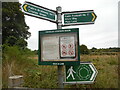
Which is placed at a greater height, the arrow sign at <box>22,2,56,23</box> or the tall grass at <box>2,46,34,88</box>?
the arrow sign at <box>22,2,56,23</box>

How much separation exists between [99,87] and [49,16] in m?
2.39

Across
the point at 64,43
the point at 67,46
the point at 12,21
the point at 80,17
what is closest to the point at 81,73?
the point at 67,46

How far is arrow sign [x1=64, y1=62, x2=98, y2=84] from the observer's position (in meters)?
2.81

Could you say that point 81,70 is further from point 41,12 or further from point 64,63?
point 41,12

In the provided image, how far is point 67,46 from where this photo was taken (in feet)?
9.16

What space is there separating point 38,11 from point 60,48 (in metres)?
1.11

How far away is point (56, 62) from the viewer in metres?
2.78

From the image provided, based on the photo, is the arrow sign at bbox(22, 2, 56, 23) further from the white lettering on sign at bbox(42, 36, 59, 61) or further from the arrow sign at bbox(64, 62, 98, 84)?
the arrow sign at bbox(64, 62, 98, 84)

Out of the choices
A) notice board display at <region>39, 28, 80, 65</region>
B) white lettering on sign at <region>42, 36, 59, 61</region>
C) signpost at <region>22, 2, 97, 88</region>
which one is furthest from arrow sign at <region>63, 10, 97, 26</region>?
white lettering on sign at <region>42, 36, 59, 61</region>

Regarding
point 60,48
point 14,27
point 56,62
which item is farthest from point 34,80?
point 14,27

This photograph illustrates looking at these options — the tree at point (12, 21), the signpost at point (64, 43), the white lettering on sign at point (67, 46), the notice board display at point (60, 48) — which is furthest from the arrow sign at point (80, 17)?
the tree at point (12, 21)

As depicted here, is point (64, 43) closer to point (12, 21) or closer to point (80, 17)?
point (80, 17)

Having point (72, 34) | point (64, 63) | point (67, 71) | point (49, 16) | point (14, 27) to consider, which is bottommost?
point (67, 71)

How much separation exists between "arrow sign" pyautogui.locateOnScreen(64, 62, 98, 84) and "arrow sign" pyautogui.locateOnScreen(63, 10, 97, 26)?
1117 mm
